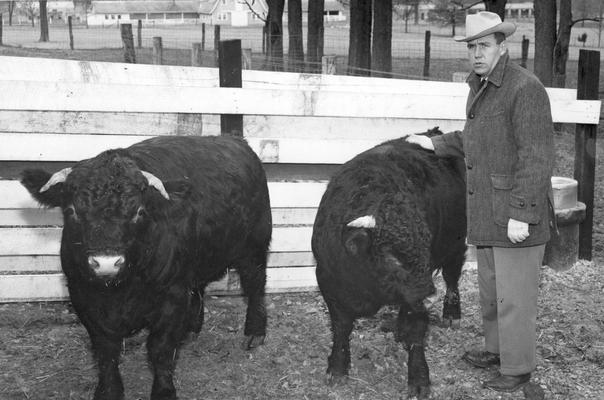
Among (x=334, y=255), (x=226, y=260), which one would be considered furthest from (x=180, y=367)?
(x=334, y=255)

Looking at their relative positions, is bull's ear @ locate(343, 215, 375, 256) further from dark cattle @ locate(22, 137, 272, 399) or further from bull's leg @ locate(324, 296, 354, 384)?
dark cattle @ locate(22, 137, 272, 399)

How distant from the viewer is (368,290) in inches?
183

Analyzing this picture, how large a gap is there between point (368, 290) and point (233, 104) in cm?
200

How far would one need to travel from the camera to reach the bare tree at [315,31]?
65.8 ft

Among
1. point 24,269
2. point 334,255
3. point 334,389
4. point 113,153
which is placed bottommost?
point 334,389

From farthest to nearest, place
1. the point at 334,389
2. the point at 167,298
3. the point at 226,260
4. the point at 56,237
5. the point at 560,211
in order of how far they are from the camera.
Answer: the point at 560,211
the point at 56,237
the point at 226,260
the point at 334,389
the point at 167,298

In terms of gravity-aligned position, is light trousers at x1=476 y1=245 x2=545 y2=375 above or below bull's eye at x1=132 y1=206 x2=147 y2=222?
below

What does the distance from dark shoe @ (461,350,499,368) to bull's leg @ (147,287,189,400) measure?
6.13ft

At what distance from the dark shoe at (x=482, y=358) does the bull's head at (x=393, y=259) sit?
906 mm

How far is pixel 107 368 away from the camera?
14.6 feet

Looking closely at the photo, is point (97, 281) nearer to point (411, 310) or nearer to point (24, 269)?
point (411, 310)

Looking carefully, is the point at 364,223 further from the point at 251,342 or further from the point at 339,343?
the point at 251,342

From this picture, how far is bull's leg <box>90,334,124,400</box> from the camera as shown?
443cm

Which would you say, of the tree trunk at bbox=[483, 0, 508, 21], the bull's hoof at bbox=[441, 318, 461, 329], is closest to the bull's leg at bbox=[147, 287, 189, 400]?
the bull's hoof at bbox=[441, 318, 461, 329]
